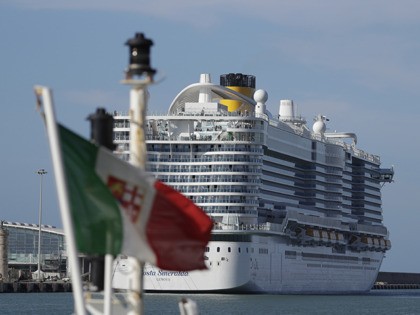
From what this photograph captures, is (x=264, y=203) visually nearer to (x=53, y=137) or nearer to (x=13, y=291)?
(x=13, y=291)

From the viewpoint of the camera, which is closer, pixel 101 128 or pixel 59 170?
pixel 59 170

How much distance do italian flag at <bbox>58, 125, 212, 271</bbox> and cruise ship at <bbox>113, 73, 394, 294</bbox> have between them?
59170 mm

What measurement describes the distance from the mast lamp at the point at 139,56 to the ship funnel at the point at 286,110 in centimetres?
8869

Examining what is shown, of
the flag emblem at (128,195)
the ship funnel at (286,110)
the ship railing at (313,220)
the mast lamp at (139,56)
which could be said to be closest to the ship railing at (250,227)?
the ship railing at (313,220)

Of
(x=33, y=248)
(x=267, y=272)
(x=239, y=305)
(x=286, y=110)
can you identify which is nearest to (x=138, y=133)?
(x=239, y=305)

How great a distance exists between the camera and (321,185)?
321 ft

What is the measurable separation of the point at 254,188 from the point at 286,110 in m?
20.5

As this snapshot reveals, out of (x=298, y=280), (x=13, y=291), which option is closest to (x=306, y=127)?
(x=298, y=280)

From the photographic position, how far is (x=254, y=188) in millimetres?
83500

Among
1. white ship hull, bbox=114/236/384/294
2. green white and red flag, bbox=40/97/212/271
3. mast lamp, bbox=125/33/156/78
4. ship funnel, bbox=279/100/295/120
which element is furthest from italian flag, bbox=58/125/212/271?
ship funnel, bbox=279/100/295/120

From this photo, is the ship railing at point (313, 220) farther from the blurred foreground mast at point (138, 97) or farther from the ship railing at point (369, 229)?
the blurred foreground mast at point (138, 97)

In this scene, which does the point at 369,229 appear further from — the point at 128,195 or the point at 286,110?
the point at 128,195

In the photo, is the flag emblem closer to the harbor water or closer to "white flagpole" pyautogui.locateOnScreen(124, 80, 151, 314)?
"white flagpole" pyautogui.locateOnScreen(124, 80, 151, 314)

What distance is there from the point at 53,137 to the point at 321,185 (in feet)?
283
